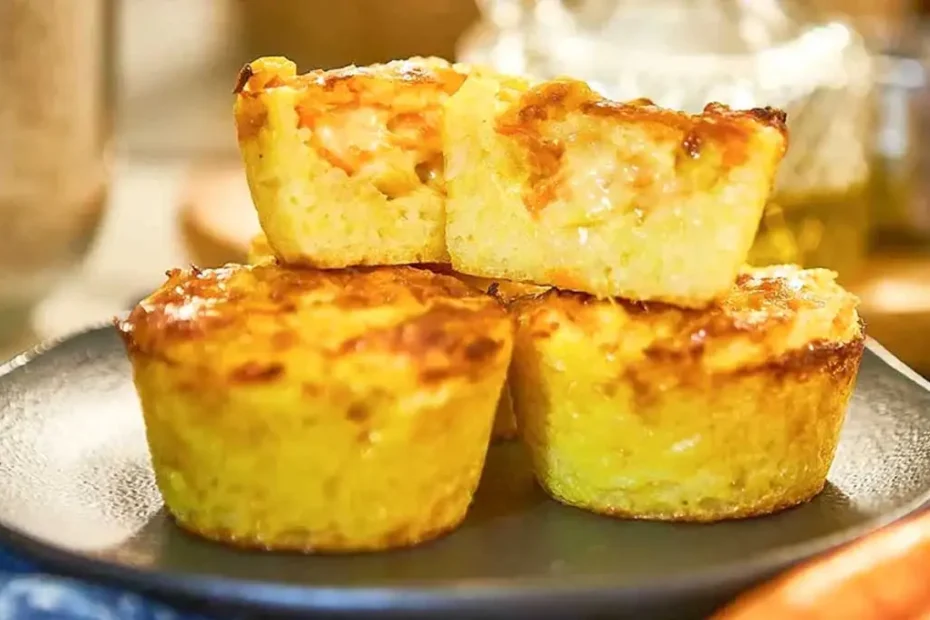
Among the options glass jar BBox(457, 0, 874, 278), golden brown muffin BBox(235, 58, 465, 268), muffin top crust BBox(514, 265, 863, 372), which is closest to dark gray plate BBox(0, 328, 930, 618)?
muffin top crust BBox(514, 265, 863, 372)

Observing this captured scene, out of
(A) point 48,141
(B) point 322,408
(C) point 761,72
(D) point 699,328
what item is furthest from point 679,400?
(C) point 761,72

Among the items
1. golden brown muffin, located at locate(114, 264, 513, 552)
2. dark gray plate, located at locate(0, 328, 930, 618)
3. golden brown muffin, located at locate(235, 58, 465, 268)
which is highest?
golden brown muffin, located at locate(235, 58, 465, 268)

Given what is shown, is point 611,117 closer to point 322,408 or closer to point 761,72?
point 322,408

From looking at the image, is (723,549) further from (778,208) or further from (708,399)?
(778,208)

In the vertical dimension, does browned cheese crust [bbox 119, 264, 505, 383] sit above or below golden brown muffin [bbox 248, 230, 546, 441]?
above

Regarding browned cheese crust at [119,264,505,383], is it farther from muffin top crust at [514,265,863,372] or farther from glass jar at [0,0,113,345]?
glass jar at [0,0,113,345]

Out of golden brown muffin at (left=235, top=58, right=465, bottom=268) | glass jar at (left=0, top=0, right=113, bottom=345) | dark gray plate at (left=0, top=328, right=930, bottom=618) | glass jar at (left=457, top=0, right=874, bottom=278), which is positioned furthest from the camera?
glass jar at (left=457, top=0, right=874, bottom=278)

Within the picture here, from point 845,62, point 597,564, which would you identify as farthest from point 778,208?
point 597,564
